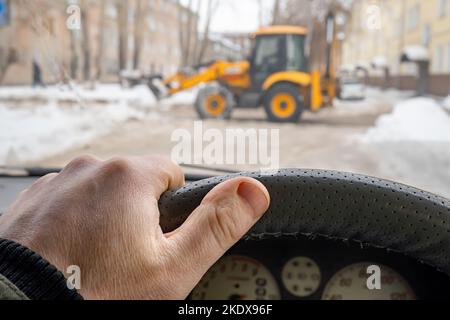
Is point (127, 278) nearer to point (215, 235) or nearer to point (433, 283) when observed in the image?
point (215, 235)

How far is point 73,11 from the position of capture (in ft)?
6.64

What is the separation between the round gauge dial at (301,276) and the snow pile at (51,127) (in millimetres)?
3529

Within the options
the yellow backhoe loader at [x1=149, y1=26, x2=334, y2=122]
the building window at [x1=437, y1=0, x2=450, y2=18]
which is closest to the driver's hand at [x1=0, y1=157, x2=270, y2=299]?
the yellow backhoe loader at [x1=149, y1=26, x2=334, y2=122]

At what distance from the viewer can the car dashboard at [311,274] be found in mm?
944

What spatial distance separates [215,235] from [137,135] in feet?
24.3

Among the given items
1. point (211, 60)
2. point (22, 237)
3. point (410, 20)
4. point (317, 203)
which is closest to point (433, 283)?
point (317, 203)

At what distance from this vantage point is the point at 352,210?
0.75 meters

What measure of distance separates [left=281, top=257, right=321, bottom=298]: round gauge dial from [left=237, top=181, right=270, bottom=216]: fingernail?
1.14 ft

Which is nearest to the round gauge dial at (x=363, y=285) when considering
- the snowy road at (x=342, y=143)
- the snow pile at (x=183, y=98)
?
the snowy road at (x=342, y=143)

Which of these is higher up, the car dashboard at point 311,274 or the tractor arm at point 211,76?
the tractor arm at point 211,76

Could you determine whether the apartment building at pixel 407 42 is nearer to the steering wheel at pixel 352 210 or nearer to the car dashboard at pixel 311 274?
the car dashboard at pixel 311 274

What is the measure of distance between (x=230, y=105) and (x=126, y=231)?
31.4ft

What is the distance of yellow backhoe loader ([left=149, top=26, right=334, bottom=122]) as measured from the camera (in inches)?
386

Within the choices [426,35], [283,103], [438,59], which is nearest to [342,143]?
[283,103]
